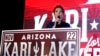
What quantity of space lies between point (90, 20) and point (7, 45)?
29 cm

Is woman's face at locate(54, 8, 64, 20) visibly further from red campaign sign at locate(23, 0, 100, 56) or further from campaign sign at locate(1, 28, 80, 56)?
campaign sign at locate(1, 28, 80, 56)

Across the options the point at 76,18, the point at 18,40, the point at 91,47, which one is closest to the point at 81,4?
the point at 76,18

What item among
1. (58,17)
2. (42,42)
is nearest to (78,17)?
(58,17)

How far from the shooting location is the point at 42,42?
22.2 inches

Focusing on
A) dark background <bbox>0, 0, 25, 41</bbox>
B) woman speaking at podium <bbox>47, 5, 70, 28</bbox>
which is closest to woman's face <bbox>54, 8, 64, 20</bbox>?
woman speaking at podium <bbox>47, 5, 70, 28</bbox>

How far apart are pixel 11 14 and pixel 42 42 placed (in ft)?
0.84

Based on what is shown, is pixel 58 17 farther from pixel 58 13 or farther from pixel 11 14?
pixel 11 14

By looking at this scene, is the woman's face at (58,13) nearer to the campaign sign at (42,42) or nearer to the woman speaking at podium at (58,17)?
the woman speaking at podium at (58,17)

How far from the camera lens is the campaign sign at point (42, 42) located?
533 mm

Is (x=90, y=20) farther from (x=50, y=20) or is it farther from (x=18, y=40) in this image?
(x=18, y=40)

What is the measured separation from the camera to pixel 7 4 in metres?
0.77

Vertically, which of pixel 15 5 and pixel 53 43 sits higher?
pixel 15 5

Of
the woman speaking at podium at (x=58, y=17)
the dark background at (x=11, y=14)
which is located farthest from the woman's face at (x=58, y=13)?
the dark background at (x=11, y=14)

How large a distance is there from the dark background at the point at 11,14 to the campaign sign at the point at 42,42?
0.16 meters
